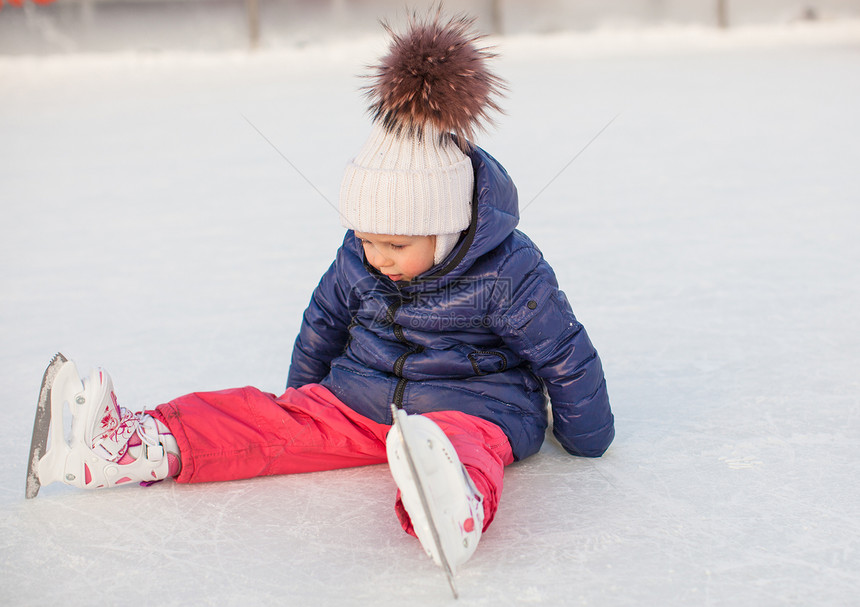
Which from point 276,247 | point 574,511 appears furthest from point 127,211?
point 574,511

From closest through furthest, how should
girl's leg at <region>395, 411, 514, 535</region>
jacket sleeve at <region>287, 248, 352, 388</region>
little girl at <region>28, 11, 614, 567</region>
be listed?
1. girl's leg at <region>395, 411, 514, 535</region>
2. little girl at <region>28, 11, 614, 567</region>
3. jacket sleeve at <region>287, 248, 352, 388</region>

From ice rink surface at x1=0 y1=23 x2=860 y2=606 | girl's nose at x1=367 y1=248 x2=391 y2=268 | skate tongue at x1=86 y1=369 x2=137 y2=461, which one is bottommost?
ice rink surface at x1=0 y1=23 x2=860 y2=606

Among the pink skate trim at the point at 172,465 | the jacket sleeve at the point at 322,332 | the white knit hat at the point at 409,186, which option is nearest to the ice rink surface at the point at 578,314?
the pink skate trim at the point at 172,465

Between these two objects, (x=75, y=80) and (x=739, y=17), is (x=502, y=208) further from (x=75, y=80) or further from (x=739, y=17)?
(x=739, y=17)

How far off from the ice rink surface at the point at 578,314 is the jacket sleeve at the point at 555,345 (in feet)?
0.26

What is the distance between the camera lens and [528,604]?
1.06 m

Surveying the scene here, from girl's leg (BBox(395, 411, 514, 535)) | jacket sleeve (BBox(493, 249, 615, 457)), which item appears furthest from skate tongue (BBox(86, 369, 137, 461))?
jacket sleeve (BBox(493, 249, 615, 457))

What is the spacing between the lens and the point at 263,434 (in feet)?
4.58

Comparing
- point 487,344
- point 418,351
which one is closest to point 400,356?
point 418,351

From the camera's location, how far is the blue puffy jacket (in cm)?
137

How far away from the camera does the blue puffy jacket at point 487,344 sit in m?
1.37

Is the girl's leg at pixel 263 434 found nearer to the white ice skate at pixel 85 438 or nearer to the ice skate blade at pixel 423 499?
the white ice skate at pixel 85 438

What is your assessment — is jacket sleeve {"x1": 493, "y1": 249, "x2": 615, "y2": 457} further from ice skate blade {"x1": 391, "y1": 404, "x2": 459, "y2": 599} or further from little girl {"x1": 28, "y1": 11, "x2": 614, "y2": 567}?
ice skate blade {"x1": 391, "y1": 404, "x2": 459, "y2": 599}

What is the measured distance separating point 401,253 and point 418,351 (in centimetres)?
16
